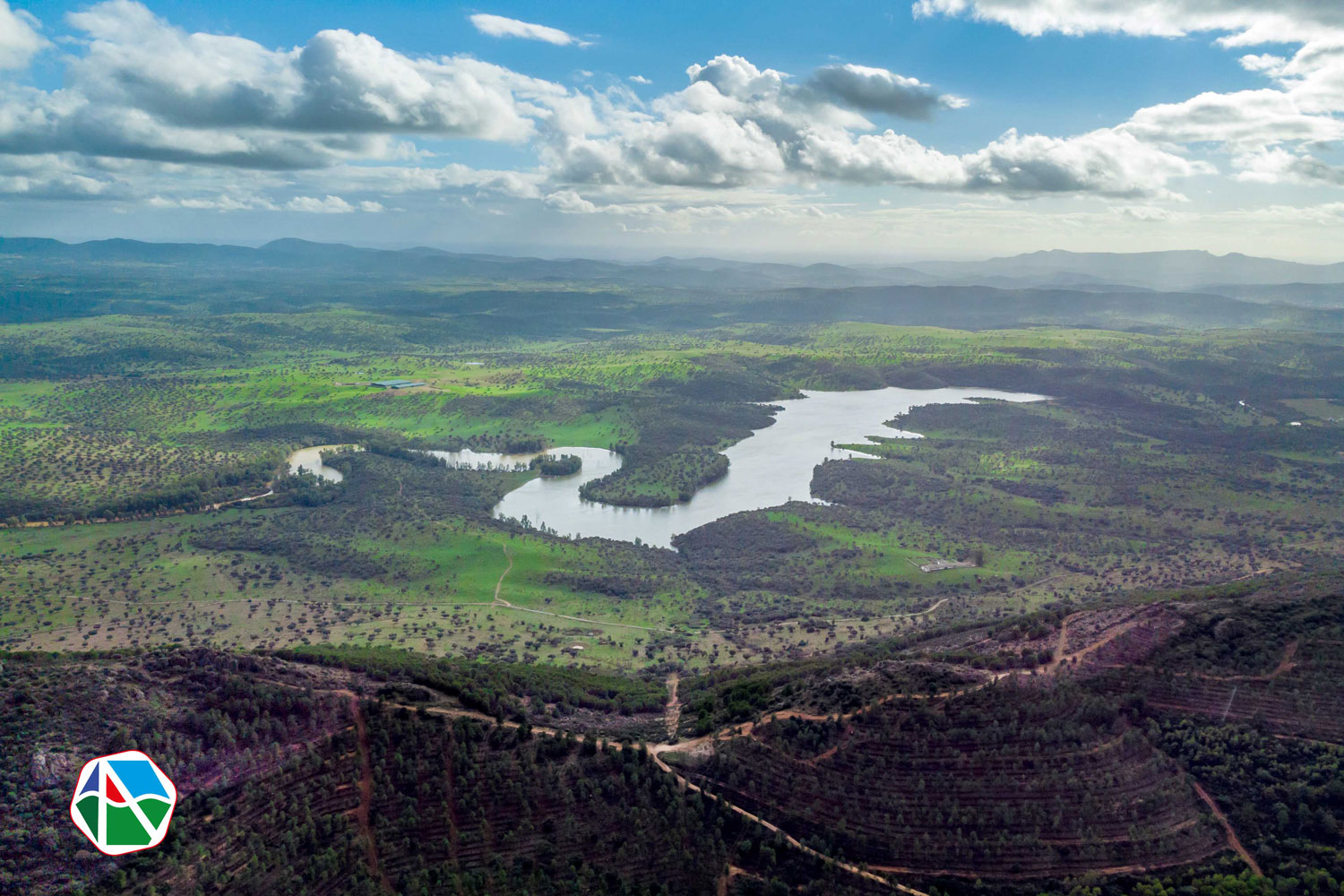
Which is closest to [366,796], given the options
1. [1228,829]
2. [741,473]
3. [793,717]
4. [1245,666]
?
[793,717]

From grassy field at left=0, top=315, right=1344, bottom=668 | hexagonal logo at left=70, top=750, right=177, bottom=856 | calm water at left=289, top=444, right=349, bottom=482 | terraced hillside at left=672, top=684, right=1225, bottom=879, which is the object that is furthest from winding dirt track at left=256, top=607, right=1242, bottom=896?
calm water at left=289, top=444, right=349, bottom=482

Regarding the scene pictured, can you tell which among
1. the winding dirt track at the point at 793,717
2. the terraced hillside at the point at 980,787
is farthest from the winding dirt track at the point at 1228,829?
the terraced hillside at the point at 980,787

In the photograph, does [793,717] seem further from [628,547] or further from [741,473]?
[741,473]

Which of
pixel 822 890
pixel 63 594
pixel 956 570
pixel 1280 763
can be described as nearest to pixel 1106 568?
pixel 956 570

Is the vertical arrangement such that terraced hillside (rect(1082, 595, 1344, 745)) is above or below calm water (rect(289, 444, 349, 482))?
above

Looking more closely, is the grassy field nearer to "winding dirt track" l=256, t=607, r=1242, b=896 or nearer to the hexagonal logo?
"winding dirt track" l=256, t=607, r=1242, b=896

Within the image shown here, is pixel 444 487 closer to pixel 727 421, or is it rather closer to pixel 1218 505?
pixel 727 421

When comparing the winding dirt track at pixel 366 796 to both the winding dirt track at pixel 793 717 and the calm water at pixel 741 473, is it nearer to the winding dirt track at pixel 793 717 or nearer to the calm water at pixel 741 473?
the winding dirt track at pixel 793 717
